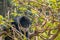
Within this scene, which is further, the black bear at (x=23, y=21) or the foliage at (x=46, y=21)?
the black bear at (x=23, y=21)

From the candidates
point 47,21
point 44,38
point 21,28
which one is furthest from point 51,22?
point 21,28

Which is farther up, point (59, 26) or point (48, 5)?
point (48, 5)

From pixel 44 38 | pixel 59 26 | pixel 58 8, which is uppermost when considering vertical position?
pixel 58 8

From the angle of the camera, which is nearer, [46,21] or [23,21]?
[46,21]

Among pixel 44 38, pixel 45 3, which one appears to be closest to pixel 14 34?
pixel 44 38

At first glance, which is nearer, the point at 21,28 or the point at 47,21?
the point at 47,21

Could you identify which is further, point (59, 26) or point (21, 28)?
point (21, 28)

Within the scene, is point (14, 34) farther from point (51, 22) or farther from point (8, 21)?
point (51, 22)

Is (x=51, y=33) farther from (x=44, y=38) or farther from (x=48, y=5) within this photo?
(x=48, y=5)

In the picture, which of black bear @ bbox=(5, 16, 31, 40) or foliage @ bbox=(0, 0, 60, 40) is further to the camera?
black bear @ bbox=(5, 16, 31, 40)
